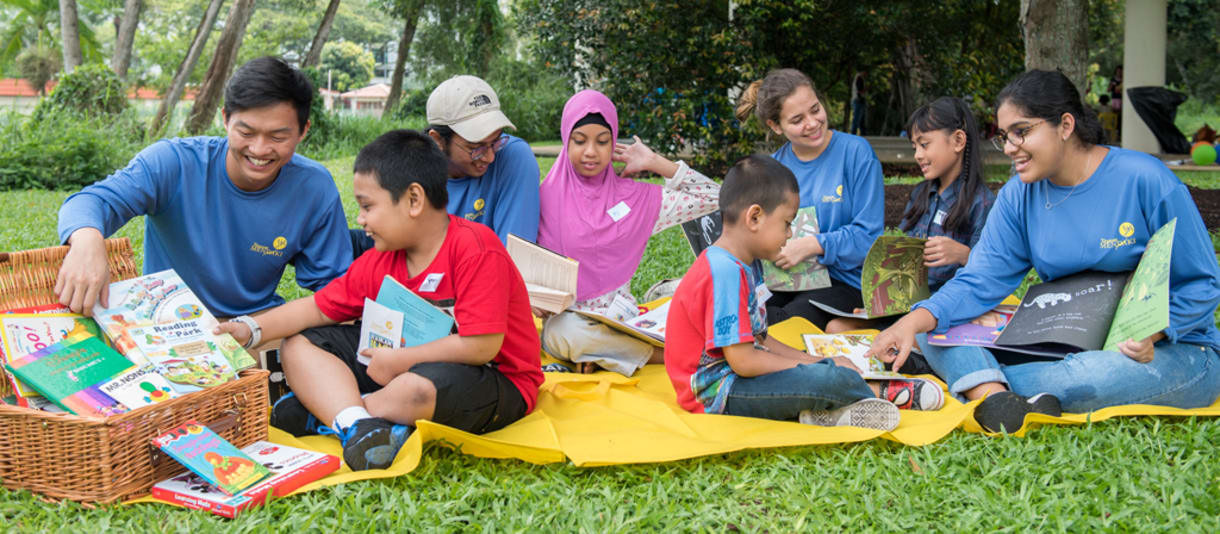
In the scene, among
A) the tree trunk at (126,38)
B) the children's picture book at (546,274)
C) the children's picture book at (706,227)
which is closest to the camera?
the children's picture book at (546,274)

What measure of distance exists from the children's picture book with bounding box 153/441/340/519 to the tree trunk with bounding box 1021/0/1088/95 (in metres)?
6.09

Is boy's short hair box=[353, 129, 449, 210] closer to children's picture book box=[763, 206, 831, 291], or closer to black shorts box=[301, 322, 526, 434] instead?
black shorts box=[301, 322, 526, 434]

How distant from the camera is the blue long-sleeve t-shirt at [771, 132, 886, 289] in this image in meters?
4.06

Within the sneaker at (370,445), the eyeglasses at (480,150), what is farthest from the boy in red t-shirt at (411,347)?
the eyeglasses at (480,150)

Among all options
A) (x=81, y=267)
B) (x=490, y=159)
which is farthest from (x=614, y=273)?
(x=81, y=267)

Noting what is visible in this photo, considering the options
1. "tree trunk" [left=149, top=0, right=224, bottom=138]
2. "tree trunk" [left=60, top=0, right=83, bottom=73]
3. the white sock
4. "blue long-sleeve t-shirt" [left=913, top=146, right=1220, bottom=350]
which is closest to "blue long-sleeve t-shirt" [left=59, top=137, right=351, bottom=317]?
the white sock

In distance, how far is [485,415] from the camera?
110 inches

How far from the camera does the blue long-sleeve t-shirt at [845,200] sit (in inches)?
160

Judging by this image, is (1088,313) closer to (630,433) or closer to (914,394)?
(914,394)

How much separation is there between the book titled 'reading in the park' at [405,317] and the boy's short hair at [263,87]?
692 mm

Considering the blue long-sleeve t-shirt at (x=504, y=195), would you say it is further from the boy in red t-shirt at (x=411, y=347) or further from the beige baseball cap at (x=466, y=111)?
the boy in red t-shirt at (x=411, y=347)

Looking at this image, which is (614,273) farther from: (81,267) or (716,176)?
(716,176)

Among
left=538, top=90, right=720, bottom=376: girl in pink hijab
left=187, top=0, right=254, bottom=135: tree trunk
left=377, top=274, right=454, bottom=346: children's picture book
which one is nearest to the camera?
left=377, top=274, right=454, bottom=346: children's picture book

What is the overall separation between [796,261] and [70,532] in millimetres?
2855
